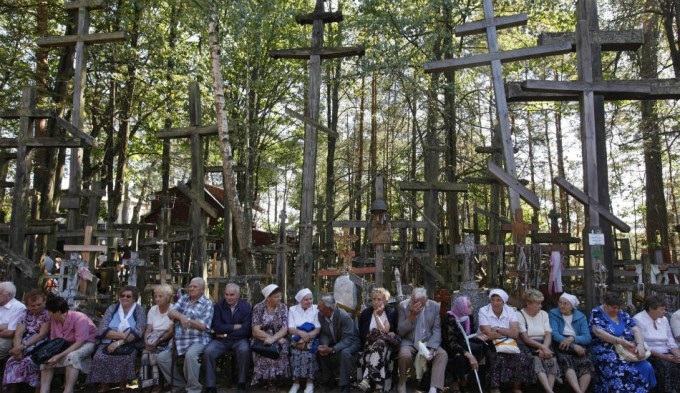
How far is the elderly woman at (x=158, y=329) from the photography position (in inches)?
271

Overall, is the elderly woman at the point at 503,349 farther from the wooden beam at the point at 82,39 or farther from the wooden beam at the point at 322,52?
the wooden beam at the point at 82,39

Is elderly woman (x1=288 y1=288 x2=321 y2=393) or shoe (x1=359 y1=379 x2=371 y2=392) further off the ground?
elderly woman (x1=288 y1=288 x2=321 y2=393)

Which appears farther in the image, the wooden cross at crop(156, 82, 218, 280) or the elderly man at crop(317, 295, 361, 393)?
the wooden cross at crop(156, 82, 218, 280)

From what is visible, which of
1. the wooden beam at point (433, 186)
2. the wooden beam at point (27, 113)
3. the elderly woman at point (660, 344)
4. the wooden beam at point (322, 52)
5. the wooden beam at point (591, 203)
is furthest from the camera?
the wooden beam at point (433, 186)

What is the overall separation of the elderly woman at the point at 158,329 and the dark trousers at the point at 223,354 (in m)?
0.56

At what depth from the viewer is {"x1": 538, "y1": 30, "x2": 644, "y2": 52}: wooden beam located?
324 inches

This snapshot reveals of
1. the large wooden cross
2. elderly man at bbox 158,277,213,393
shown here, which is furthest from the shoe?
the large wooden cross

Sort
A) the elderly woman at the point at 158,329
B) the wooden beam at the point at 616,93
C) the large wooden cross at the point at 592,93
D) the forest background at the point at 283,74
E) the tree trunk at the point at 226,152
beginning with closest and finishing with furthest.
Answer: the elderly woman at the point at 158,329, the large wooden cross at the point at 592,93, the wooden beam at the point at 616,93, the tree trunk at the point at 226,152, the forest background at the point at 283,74

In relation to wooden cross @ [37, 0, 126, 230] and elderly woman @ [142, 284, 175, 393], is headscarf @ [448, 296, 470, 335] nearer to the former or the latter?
elderly woman @ [142, 284, 175, 393]


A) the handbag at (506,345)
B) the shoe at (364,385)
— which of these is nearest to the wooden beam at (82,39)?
the shoe at (364,385)

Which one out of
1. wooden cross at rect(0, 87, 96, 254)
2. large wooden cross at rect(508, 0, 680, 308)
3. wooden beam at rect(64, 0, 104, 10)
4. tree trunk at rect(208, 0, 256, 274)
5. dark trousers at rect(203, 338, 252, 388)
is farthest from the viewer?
wooden beam at rect(64, 0, 104, 10)

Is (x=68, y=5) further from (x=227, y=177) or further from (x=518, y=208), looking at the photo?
(x=518, y=208)

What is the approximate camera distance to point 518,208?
8.02m

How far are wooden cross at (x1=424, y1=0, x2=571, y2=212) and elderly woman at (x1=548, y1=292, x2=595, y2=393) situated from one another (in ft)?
5.75
